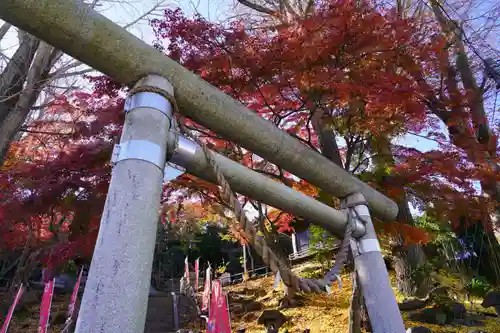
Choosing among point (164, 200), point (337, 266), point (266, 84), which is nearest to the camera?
point (337, 266)

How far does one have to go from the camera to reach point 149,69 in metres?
1.60

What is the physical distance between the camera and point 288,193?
7.02ft

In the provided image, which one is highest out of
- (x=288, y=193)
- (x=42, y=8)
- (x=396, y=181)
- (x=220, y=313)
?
(x=396, y=181)

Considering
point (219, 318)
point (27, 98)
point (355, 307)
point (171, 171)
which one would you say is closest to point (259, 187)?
point (171, 171)

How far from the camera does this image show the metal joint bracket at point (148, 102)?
4.86ft

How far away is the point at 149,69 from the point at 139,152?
487 mm

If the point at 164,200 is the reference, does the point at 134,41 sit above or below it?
below

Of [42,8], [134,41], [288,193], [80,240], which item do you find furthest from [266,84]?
[80,240]

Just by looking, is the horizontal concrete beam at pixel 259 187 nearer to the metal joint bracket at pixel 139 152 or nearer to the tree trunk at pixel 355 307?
the metal joint bracket at pixel 139 152

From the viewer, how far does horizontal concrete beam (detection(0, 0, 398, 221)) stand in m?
1.37

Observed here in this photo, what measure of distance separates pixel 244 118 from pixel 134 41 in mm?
703

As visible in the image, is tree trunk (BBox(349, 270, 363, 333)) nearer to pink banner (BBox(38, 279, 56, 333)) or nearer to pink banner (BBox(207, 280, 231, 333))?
pink banner (BBox(207, 280, 231, 333))

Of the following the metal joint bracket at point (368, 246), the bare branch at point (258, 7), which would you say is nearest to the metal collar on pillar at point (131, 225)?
the metal joint bracket at point (368, 246)

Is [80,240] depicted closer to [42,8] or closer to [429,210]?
[42,8]
